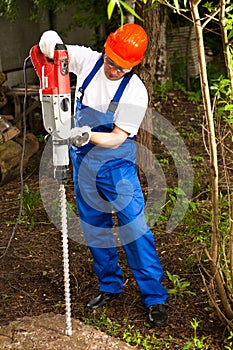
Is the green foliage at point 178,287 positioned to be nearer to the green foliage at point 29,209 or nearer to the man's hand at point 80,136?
the man's hand at point 80,136

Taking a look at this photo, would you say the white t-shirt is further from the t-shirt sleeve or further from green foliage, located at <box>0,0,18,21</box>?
green foliage, located at <box>0,0,18,21</box>

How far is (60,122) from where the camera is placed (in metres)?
3.10

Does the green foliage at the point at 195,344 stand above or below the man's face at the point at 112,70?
below

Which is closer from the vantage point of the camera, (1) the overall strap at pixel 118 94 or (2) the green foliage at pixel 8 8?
(1) the overall strap at pixel 118 94

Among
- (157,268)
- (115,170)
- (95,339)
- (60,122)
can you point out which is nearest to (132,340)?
(95,339)

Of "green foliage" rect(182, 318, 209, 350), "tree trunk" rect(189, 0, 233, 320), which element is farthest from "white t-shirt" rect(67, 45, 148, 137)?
"green foliage" rect(182, 318, 209, 350)

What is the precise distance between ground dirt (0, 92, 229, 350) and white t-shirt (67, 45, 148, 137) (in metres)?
0.90

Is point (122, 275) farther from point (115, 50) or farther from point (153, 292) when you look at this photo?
point (115, 50)

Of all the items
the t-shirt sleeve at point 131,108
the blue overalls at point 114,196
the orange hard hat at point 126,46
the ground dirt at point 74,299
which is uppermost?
the orange hard hat at point 126,46

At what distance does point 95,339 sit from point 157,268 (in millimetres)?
569

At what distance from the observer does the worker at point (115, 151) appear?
3.34m

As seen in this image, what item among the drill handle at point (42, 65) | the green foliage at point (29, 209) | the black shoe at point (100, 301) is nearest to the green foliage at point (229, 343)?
the black shoe at point (100, 301)

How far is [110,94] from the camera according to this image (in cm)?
345

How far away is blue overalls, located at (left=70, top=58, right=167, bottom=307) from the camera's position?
11.5 feet
